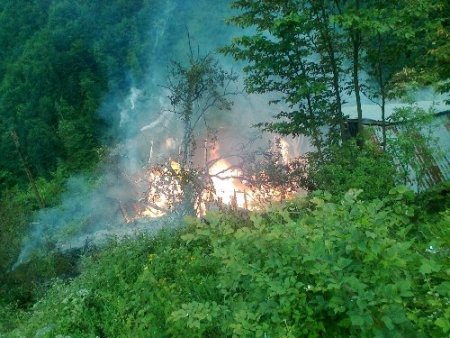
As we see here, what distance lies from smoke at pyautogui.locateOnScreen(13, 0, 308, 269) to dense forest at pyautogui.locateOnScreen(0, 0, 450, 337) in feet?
0.64

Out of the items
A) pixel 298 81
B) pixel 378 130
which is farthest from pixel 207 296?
pixel 378 130

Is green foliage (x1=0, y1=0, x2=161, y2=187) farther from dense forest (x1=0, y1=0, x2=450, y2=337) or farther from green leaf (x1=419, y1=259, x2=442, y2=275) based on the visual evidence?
green leaf (x1=419, y1=259, x2=442, y2=275)

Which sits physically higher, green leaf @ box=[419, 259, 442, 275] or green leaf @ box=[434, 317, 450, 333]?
green leaf @ box=[419, 259, 442, 275]

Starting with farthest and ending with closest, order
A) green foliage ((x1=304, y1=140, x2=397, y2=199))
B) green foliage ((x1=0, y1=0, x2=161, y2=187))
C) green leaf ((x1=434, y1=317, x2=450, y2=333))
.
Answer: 1. green foliage ((x1=0, y1=0, x2=161, y2=187))
2. green foliage ((x1=304, y1=140, x2=397, y2=199))
3. green leaf ((x1=434, y1=317, x2=450, y2=333))

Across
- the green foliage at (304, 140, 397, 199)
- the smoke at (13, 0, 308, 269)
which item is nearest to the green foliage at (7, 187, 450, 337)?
the green foliage at (304, 140, 397, 199)

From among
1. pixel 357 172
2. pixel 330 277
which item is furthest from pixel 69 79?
pixel 330 277

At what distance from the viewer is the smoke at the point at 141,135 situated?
22422mm

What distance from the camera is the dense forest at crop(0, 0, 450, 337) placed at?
3.03 m

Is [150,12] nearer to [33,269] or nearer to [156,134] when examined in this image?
[156,134]

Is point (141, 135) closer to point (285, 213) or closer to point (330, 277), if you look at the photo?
point (285, 213)

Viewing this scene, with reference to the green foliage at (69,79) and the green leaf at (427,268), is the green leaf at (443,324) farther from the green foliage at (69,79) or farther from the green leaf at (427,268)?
the green foliage at (69,79)

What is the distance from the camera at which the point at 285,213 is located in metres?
3.73

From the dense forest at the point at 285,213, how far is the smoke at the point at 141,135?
194mm

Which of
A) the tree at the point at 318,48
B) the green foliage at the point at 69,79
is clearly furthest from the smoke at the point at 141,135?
the tree at the point at 318,48
